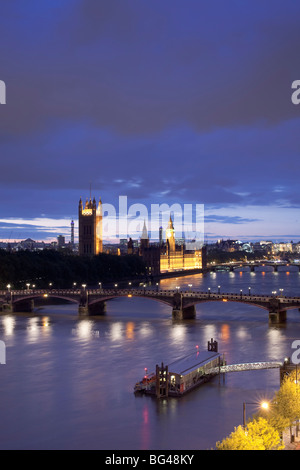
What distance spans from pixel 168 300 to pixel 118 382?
32859mm

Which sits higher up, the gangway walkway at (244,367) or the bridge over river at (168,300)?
the bridge over river at (168,300)

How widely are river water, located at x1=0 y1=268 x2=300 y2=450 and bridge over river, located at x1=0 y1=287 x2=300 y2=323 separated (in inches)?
89.5

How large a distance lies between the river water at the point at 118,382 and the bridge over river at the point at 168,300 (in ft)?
7.46

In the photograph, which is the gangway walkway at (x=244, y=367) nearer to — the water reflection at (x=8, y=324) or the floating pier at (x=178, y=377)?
the floating pier at (x=178, y=377)

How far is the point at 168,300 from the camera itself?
7175 centimetres

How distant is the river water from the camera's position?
29562 mm

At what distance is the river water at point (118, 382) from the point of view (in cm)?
2956

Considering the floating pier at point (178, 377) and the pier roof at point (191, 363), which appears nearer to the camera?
the floating pier at point (178, 377)

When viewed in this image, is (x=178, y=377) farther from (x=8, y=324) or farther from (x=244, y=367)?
(x=8, y=324)

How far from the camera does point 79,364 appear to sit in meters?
45.2

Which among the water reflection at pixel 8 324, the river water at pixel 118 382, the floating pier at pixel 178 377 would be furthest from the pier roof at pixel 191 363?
the water reflection at pixel 8 324

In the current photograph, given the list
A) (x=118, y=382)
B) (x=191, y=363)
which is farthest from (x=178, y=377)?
(x=118, y=382)
